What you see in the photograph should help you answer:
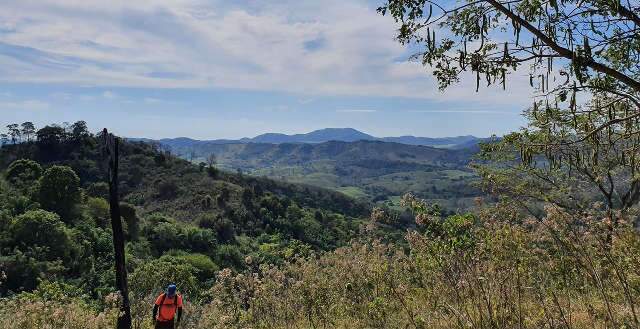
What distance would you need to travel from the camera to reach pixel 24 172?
7288 cm

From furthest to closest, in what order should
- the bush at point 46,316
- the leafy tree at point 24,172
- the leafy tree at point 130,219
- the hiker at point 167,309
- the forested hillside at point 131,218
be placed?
1. the leafy tree at point 24,172
2. the leafy tree at point 130,219
3. the forested hillside at point 131,218
4. the hiker at point 167,309
5. the bush at point 46,316

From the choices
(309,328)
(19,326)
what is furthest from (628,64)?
(19,326)

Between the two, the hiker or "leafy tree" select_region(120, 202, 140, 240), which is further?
"leafy tree" select_region(120, 202, 140, 240)

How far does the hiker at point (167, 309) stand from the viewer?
931 cm

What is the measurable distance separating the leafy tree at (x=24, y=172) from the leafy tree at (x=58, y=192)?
28.1ft

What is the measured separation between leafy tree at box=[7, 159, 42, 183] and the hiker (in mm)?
72524

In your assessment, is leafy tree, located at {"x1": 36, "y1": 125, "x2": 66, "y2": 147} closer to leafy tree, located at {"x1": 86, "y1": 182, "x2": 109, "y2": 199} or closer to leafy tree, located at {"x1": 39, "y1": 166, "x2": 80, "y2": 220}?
leafy tree, located at {"x1": 86, "y1": 182, "x2": 109, "y2": 199}

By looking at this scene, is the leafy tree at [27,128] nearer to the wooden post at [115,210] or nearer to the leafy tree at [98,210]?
the leafy tree at [98,210]

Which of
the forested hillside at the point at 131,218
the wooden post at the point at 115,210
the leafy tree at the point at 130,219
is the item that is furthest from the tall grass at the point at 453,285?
the leafy tree at the point at 130,219

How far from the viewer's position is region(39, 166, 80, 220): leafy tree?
6384cm

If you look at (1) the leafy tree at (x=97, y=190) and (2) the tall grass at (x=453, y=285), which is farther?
(1) the leafy tree at (x=97, y=190)

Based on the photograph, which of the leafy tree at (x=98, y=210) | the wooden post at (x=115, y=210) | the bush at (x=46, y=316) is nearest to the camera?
the bush at (x=46, y=316)

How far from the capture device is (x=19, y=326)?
22.1 feet

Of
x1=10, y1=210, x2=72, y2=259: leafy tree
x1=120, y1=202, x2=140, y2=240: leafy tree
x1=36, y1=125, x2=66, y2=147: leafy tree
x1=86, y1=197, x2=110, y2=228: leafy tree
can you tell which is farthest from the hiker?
x1=36, y1=125, x2=66, y2=147: leafy tree
